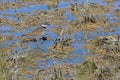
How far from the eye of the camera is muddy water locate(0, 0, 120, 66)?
26.3 ft

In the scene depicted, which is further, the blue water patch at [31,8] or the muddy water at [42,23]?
the blue water patch at [31,8]

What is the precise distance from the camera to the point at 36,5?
10.8 meters

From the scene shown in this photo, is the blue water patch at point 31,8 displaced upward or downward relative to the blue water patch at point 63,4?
downward

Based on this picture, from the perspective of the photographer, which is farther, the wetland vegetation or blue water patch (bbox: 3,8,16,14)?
blue water patch (bbox: 3,8,16,14)

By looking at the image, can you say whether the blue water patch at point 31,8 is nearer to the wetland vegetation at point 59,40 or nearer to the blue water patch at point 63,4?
the wetland vegetation at point 59,40

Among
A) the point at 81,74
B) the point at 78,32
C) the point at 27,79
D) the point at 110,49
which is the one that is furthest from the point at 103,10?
the point at 81,74

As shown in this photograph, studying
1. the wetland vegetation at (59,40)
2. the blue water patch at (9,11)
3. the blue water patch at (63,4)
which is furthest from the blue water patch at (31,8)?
the blue water patch at (63,4)

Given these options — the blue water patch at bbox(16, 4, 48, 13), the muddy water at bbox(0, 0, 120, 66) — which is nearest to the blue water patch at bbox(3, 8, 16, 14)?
the muddy water at bbox(0, 0, 120, 66)

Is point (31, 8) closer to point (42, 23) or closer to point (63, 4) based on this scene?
point (63, 4)

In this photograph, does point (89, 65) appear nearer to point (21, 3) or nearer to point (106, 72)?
point (106, 72)

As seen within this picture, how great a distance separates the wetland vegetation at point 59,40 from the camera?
609cm

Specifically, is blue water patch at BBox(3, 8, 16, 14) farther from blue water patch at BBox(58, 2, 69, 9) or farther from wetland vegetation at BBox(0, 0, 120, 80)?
blue water patch at BBox(58, 2, 69, 9)

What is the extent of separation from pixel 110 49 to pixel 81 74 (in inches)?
80.5

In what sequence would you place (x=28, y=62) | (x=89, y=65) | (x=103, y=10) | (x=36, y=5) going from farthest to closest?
(x=36, y=5)
(x=103, y=10)
(x=28, y=62)
(x=89, y=65)
